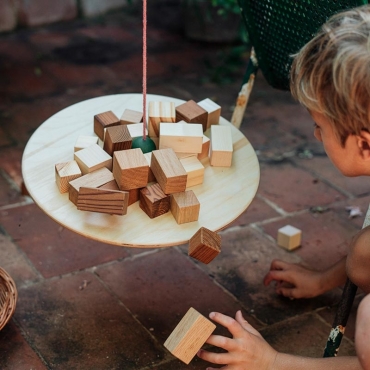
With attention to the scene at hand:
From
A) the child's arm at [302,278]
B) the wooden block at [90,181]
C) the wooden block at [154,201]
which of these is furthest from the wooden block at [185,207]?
the child's arm at [302,278]

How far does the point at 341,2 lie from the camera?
5.52 feet

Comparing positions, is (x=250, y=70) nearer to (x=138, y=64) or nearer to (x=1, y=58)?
(x=138, y=64)

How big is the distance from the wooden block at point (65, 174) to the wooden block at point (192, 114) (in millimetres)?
326

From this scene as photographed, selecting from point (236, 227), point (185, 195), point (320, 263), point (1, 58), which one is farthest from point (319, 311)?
point (1, 58)

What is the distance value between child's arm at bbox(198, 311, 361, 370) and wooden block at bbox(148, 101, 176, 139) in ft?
1.69

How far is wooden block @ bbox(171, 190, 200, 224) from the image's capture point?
4.67ft

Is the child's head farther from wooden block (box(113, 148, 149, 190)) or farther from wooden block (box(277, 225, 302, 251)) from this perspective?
wooden block (box(277, 225, 302, 251))

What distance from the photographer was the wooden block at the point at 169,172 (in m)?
1.45

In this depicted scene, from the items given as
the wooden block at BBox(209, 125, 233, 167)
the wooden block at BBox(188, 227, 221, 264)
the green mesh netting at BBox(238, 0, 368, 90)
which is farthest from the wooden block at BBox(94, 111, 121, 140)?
the green mesh netting at BBox(238, 0, 368, 90)

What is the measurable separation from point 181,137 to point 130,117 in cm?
21

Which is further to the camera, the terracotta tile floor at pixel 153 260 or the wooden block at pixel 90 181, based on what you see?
the terracotta tile floor at pixel 153 260

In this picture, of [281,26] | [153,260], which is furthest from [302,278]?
[281,26]

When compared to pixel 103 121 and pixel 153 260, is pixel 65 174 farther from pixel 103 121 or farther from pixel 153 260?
pixel 153 260

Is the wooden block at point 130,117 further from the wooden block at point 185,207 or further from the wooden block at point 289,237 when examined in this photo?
the wooden block at point 289,237
